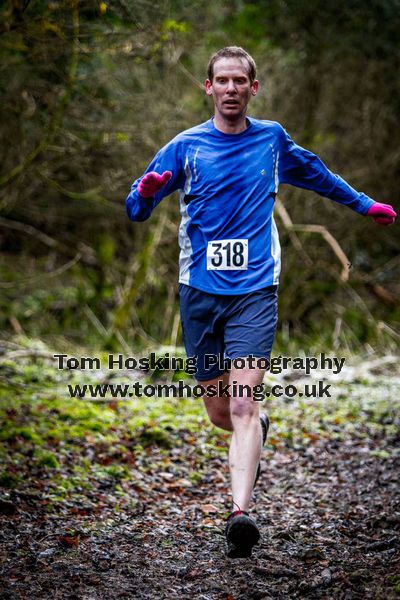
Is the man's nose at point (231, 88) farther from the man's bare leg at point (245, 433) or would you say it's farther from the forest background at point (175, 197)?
the forest background at point (175, 197)

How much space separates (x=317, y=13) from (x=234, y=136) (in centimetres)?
Answer: 919

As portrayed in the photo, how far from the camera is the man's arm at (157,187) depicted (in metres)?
3.83

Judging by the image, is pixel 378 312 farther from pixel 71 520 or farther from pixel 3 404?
pixel 71 520

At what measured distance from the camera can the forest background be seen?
960 centimetres

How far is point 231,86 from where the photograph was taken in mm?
3902

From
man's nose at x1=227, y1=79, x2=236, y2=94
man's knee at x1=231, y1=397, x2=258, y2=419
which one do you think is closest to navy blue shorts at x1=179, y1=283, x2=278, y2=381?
man's knee at x1=231, y1=397, x2=258, y2=419

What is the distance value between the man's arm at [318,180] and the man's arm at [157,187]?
0.59 m

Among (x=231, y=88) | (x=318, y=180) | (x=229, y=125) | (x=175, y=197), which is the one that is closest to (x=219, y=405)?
(x=318, y=180)

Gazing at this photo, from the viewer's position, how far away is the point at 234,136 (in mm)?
4004

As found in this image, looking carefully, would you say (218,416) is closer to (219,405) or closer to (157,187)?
(219,405)

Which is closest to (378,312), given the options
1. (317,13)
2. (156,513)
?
(317,13)

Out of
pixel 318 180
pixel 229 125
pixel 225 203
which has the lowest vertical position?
pixel 225 203

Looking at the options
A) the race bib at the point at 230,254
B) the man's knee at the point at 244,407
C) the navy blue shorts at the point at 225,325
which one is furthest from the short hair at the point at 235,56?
the man's knee at the point at 244,407

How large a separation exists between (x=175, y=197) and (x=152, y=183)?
6.67 meters
